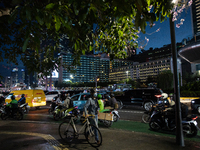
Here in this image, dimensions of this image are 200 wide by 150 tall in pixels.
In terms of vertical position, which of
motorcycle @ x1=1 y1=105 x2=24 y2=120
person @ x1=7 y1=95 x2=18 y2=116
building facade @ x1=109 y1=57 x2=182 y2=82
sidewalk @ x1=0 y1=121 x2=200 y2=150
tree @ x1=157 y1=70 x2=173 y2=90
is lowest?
sidewalk @ x1=0 y1=121 x2=200 y2=150

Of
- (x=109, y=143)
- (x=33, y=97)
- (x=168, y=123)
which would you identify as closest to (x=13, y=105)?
(x=33, y=97)

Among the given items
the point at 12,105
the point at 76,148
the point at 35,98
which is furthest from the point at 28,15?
the point at 35,98

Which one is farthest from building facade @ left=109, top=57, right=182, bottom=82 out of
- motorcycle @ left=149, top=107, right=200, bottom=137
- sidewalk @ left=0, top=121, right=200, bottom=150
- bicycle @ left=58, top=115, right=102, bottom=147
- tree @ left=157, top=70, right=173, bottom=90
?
bicycle @ left=58, top=115, right=102, bottom=147

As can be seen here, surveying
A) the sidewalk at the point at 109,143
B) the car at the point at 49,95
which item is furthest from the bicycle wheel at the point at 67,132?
the car at the point at 49,95

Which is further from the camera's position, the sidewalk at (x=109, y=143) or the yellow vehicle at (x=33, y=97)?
the yellow vehicle at (x=33, y=97)

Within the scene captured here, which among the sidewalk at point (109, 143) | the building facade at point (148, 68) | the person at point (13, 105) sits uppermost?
the building facade at point (148, 68)

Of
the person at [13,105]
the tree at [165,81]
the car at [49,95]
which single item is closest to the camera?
the person at [13,105]

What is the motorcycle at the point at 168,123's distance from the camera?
6.13 meters

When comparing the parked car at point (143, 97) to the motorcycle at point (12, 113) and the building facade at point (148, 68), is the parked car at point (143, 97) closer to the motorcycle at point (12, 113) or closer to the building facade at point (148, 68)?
the motorcycle at point (12, 113)

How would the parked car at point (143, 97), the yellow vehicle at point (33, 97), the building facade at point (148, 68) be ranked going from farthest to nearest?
the building facade at point (148, 68)
the yellow vehicle at point (33, 97)
the parked car at point (143, 97)

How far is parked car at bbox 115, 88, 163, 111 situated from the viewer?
14767mm

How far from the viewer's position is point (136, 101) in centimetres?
1631

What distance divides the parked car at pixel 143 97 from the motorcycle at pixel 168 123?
7.32 meters

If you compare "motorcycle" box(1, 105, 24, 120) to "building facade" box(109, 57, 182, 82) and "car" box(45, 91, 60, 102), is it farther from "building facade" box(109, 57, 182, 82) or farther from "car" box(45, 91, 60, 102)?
"building facade" box(109, 57, 182, 82)
